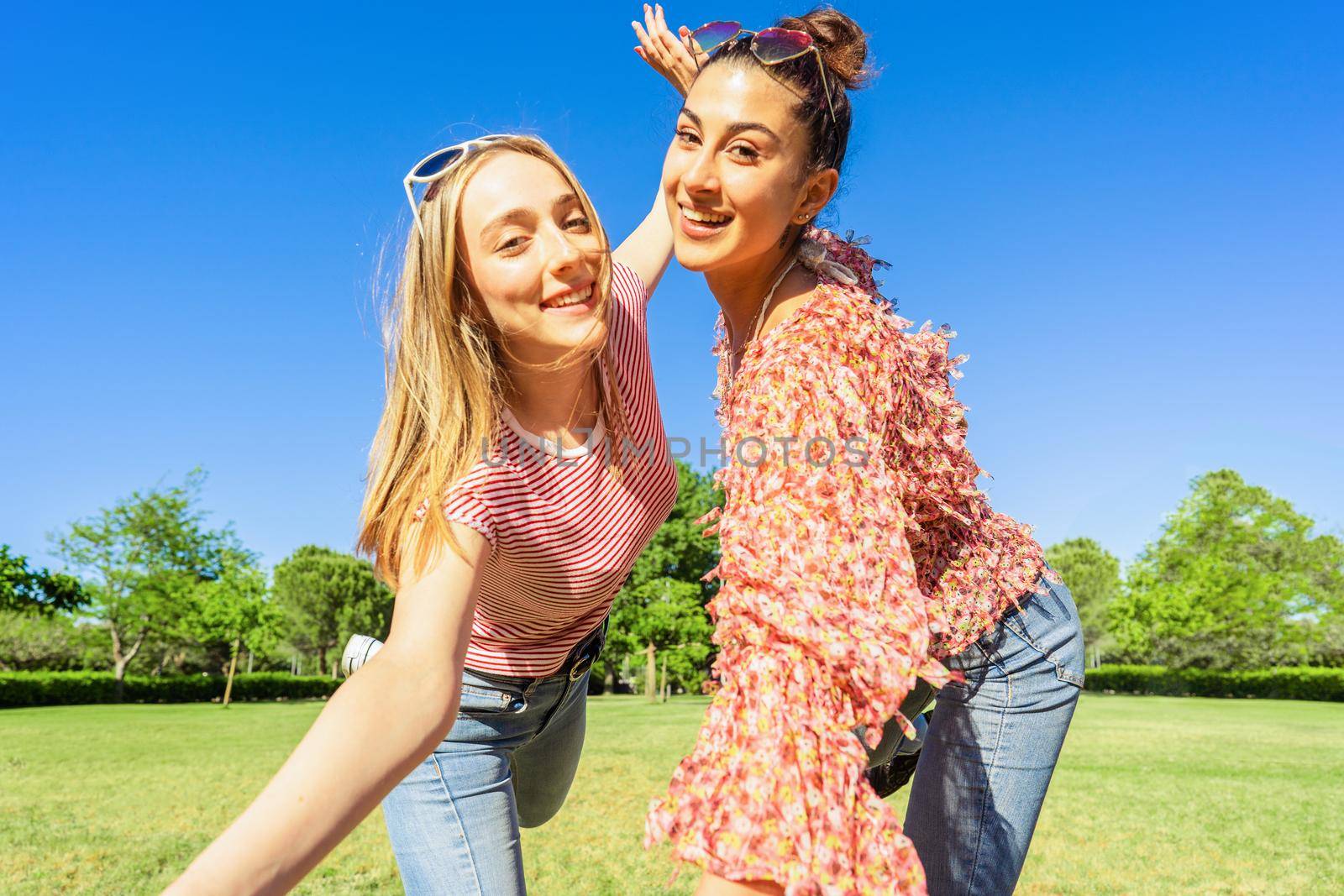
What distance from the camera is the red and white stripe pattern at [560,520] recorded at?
2.63 meters

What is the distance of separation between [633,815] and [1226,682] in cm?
4399

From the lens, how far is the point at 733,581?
5.91 feet

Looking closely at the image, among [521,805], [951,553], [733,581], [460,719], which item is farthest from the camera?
[521,805]

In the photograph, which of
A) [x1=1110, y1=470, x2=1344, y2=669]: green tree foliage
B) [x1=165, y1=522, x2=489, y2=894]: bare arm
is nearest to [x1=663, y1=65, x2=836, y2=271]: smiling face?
[x1=165, y1=522, x2=489, y2=894]: bare arm

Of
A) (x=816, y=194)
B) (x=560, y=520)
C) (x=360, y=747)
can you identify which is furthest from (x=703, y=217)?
(x=360, y=747)

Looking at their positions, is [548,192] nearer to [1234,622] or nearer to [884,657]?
[884,657]

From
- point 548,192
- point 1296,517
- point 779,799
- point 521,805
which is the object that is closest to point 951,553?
point 779,799

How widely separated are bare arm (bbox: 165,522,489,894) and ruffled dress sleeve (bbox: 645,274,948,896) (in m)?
0.51

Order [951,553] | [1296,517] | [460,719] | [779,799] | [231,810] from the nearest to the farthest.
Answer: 1. [779,799]
2. [951,553]
3. [460,719]
4. [231,810]
5. [1296,517]

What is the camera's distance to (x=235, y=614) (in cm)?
4188

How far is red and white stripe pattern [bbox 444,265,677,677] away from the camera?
263 cm

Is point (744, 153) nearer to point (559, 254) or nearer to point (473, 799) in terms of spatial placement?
point (559, 254)

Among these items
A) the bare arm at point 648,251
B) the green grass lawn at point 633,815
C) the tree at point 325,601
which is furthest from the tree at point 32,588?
the bare arm at point 648,251

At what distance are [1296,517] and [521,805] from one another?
61820mm
